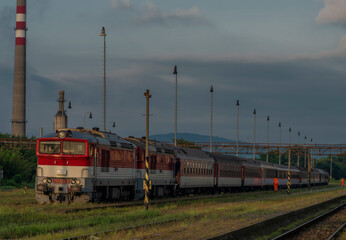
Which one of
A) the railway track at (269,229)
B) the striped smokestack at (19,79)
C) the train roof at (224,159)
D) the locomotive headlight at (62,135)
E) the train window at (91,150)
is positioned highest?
the striped smokestack at (19,79)

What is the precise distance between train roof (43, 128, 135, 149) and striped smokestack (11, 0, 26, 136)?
107 meters

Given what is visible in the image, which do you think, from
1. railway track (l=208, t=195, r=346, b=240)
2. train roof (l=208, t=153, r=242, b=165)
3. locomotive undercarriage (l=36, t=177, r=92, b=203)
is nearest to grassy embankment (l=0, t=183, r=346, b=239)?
locomotive undercarriage (l=36, t=177, r=92, b=203)

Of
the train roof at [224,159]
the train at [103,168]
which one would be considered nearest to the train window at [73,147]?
the train at [103,168]

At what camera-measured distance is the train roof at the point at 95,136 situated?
3319 centimetres

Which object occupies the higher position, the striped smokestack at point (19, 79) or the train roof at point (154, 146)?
the striped smokestack at point (19, 79)

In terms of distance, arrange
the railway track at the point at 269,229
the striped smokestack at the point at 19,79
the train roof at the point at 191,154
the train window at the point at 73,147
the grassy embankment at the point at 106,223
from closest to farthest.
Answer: the railway track at the point at 269,229, the grassy embankment at the point at 106,223, the train window at the point at 73,147, the train roof at the point at 191,154, the striped smokestack at the point at 19,79

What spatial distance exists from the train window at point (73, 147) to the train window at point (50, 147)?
33 centimetres

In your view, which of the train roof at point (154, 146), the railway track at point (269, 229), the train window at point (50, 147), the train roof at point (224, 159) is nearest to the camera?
the railway track at point (269, 229)

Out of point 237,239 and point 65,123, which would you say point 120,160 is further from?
point 65,123

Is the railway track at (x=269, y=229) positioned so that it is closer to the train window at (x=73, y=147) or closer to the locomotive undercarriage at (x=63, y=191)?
the locomotive undercarriage at (x=63, y=191)

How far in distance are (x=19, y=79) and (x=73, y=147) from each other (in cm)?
11123

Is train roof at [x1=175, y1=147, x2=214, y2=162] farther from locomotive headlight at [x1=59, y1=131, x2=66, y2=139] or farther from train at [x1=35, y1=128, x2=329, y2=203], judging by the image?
locomotive headlight at [x1=59, y1=131, x2=66, y2=139]

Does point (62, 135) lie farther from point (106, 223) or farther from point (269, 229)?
point (269, 229)

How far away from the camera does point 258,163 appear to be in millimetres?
81938
